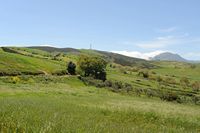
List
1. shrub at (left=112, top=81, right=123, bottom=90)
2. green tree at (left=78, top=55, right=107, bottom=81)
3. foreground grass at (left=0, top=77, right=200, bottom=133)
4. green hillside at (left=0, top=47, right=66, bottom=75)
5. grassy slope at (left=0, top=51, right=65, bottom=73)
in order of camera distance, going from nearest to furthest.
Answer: foreground grass at (left=0, top=77, right=200, bottom=133) < green hillside at (left=0, top=47, right=66, bottom=75) < grassy slope at (left=0, top=51, right=65, bottom=73) < shrub at (left=112, top=81, right=123, bottom=90) < green tree at (left=78, top=55, right=107, bottom=81)

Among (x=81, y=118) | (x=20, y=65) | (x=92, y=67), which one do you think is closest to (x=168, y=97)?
(x=92, y=67)

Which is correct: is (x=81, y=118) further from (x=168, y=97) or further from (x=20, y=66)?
(x=20, y=66)

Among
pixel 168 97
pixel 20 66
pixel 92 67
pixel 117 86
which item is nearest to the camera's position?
pixel 168 97

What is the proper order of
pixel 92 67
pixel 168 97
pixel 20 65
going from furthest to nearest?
pixel 92 67 → pixel 20 65 → pixel 168 97

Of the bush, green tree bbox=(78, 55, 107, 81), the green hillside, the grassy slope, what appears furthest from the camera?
green tree bbox=(78, 55, 107, 81)

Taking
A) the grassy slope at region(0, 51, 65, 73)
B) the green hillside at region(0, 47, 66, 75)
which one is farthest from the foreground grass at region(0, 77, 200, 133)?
the grassy slope at region(0, 51, 65, 73)

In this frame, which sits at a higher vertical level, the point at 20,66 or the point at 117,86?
the point at 20,66

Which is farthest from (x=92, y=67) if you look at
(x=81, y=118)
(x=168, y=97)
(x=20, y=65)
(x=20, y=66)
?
(x=81, y=118)

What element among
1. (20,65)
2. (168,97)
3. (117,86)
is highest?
(20,65)

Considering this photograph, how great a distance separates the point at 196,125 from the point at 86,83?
243 feet

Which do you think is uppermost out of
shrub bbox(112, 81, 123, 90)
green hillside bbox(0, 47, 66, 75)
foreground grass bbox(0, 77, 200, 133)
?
foreground grass bbox(0, 77, 200, 133)

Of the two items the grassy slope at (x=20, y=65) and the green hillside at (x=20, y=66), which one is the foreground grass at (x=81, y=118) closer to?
the green hillside at (x=20, y=66)

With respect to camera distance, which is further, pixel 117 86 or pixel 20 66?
pixel 20 66

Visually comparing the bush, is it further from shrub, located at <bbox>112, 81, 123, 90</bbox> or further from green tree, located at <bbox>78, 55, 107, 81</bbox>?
green tree, located at <bbox>78, 55, 107, 81</bbox>
